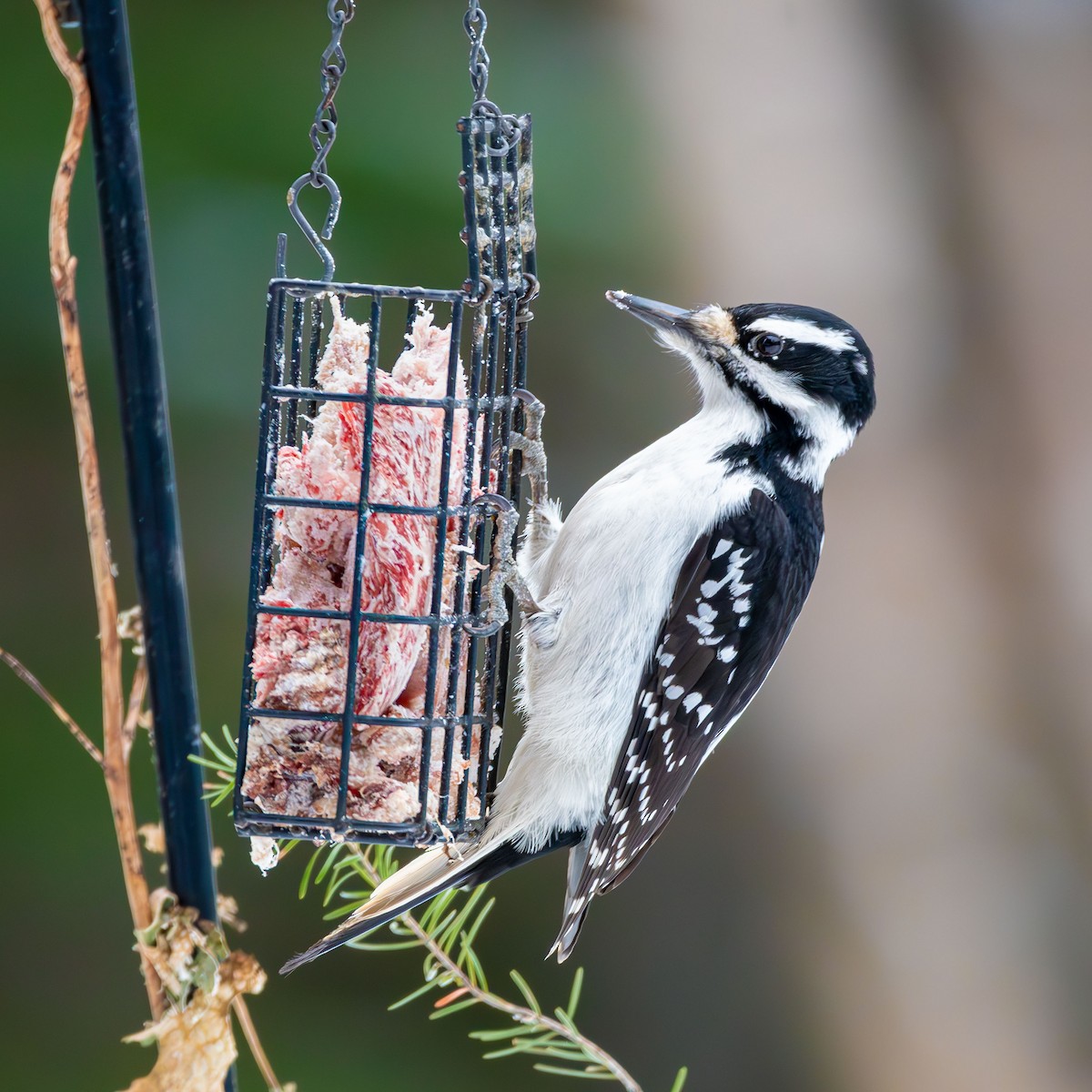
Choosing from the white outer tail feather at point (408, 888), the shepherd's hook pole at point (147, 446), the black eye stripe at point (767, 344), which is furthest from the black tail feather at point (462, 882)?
the black eye stripe at point (767, 344)

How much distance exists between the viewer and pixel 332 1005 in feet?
13.7

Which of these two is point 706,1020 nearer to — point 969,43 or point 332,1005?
point 332,1005

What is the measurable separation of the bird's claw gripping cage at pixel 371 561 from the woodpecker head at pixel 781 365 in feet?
1.82

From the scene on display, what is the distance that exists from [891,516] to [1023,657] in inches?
22.2

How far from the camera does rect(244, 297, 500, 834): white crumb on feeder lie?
74.6 inches

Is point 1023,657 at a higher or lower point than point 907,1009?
higher

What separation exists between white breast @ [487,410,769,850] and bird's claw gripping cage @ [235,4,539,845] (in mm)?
317

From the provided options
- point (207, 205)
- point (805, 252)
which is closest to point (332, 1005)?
point (207, 205)

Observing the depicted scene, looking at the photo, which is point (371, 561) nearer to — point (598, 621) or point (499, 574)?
point (499, 574)

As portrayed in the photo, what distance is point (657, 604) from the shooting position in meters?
2.37

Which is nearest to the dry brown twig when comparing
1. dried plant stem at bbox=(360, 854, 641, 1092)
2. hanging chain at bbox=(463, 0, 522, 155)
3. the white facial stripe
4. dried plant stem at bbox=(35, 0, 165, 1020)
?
dried plant stem at bbox=(35, 0, 165, 1020)

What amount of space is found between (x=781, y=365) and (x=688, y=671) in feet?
1.85

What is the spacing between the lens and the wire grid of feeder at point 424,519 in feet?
6.01

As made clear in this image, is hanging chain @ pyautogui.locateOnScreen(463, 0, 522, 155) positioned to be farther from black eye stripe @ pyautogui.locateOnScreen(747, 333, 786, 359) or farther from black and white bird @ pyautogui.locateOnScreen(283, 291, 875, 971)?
black eye stripe @ pyautogui.locateOnScreen(747, 333, 786, 359)
